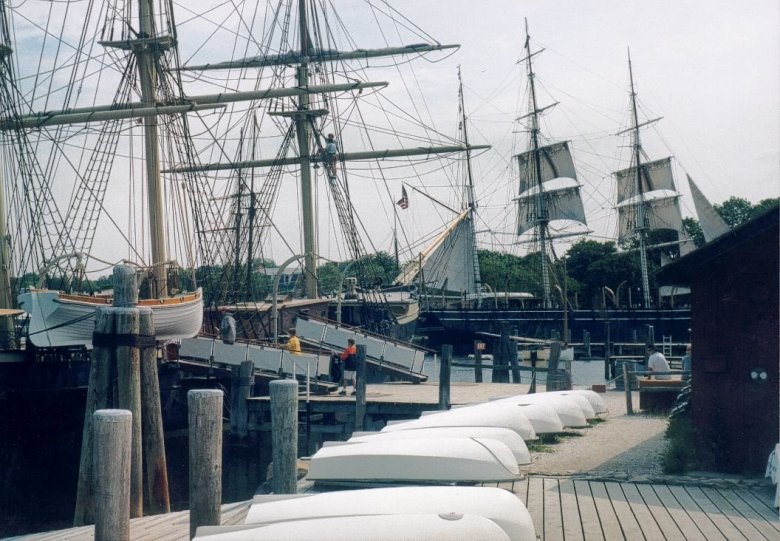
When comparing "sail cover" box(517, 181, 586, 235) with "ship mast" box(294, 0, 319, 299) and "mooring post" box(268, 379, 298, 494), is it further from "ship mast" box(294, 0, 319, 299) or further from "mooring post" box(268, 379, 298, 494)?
"mooring post" box(268, 379, 298, 494)

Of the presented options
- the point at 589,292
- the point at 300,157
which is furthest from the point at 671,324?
the point at 300,157

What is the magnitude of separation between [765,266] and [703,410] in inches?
84.2

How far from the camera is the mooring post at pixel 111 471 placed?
812 cm

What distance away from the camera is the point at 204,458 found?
9.03 metres

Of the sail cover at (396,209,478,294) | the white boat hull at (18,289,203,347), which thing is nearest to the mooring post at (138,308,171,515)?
the white boat hull at (18,289,203,347)

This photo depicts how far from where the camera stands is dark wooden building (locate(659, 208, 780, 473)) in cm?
1132

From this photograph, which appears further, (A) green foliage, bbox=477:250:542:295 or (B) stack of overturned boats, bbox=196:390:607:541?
(A) green foliage, bbox=477:250:542:295

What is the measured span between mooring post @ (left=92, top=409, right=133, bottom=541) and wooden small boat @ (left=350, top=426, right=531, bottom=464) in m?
3.73

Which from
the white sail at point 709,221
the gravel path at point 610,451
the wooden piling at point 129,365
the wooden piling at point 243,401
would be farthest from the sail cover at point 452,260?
the wooden piling at point 129,365

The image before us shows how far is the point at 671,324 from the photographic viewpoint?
75.2 meters

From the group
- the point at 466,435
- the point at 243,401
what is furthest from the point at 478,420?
the point at 243,401

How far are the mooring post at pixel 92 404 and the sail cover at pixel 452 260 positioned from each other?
173 ft

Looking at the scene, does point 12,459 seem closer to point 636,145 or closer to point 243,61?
point 243,61

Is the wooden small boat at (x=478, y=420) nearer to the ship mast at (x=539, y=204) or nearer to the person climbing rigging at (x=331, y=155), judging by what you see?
the person climbing rigging at (x=331, y=155)
